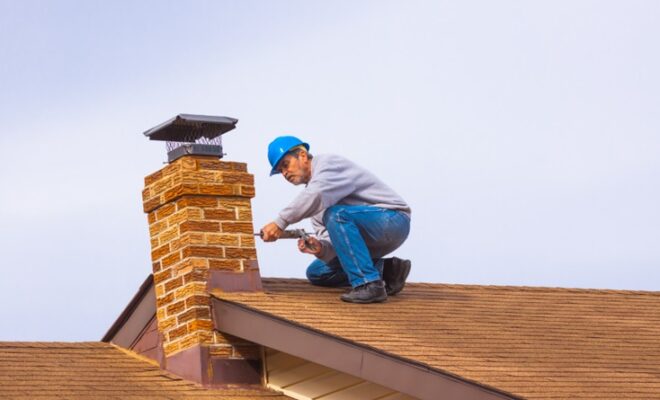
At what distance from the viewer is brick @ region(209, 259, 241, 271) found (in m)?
11.2

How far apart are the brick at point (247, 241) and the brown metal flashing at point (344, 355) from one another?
2.09ft

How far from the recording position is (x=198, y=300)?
1096 centimetres

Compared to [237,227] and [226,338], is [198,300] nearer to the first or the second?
[226,338]

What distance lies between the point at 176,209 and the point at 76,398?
2010 millimetres

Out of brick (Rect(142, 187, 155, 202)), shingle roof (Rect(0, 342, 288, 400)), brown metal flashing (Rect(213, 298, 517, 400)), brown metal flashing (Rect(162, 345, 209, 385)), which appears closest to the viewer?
brown metal flashing (Rect(213, 298, 517, 400))

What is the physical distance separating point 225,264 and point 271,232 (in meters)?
0.46

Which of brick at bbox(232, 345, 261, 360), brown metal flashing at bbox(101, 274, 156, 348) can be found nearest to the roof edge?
brown metal flashing at bbox(101, 274, 156, 348)

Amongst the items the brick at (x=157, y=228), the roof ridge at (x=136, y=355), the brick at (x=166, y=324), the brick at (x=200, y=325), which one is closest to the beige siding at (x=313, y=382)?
the brick at (x=200, y=325)

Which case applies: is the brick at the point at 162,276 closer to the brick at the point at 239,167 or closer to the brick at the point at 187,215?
the brick at the point at 187,215

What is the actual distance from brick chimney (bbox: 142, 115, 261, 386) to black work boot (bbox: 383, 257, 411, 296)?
3.61ft

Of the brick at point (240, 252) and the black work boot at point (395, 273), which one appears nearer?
the brick at point (240, 252)

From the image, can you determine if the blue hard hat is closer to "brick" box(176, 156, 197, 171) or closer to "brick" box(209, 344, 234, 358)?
"brick" box(176, 156, 197, 171)

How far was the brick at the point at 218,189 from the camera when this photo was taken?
37.3 feet

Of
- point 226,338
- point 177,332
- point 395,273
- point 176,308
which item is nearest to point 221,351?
point 226,338
